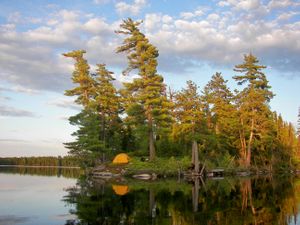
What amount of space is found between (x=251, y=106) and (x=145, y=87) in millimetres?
16498

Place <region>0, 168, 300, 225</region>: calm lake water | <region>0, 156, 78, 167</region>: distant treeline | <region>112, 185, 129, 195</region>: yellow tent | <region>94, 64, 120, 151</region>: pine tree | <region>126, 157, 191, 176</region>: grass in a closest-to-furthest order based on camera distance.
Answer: <region>0, 168, 300, 225</region>: calm lake water, <region>112, 185, 129, 195</region>: yellow tent, <region>126, 157, 191, 176</region>: grass, <region>94, 64, 120, 151</region>: pine tree, <region>0, 156, 78, 167</region>: distant treeline

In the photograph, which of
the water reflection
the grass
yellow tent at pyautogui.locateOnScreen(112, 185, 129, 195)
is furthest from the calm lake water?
the grass

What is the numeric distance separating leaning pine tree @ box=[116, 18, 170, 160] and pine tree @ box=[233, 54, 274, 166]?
46.8ft

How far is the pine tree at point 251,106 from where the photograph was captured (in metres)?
50.3

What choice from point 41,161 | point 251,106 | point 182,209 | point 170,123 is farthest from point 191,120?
point 41,161

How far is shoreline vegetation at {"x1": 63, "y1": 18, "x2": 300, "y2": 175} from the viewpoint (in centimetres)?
4138

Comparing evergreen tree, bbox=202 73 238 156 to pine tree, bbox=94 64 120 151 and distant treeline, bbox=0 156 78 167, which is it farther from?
distant treeline, bbox=0 156 78 167

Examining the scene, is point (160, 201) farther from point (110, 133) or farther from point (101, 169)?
point (110, 133)

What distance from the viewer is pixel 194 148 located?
41625 millimetres

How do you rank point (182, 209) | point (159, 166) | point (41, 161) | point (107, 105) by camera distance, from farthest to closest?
point (41, 161)
point (107, 105)
point (159, 166)
point (182, 209)

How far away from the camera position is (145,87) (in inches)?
1672

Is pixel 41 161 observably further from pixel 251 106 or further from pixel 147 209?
pixel 147 209

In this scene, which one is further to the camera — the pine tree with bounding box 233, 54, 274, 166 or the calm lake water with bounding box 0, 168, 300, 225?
the pine tree with bounding box 233, 54, 274, 166

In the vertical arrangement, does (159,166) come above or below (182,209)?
above
